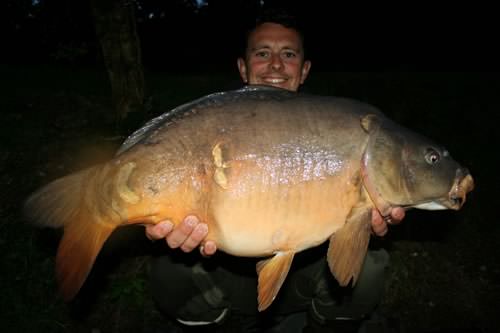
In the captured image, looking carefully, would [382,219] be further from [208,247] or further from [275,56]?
[275,56]

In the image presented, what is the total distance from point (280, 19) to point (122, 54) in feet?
6.47

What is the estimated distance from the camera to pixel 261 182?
1.36 metres

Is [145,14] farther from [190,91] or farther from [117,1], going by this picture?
[117,1]

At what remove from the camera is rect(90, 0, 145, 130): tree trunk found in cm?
362

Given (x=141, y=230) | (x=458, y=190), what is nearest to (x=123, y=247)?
(x=141, y=230)

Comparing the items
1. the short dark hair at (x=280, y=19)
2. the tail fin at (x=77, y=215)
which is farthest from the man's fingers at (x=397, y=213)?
the short dark hair at (x=280, y=19)

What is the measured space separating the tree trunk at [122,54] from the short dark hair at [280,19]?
1.64m

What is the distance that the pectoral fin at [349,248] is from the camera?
4.64 feet

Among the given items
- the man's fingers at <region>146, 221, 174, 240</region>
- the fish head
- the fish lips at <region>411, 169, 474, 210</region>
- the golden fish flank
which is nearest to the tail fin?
the golden fish flank

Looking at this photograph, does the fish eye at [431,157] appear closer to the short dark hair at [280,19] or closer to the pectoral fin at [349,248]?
the pectoral fin at [349,248]

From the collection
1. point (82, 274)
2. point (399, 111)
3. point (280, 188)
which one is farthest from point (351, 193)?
point (399, 111)

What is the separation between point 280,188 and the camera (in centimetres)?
137

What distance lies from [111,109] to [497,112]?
17.9 feet

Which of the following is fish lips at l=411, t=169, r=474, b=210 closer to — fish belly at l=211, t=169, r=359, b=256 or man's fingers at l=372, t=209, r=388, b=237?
man's fingers at l=372, t=209, r=388, b=237
